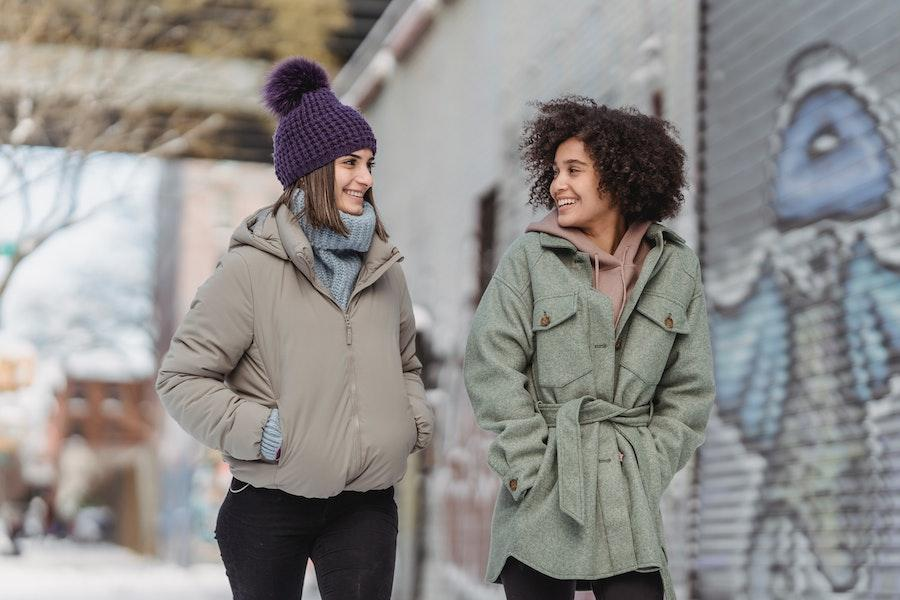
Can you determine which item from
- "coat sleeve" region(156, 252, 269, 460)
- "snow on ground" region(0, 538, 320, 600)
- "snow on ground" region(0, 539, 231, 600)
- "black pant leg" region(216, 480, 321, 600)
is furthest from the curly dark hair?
"snow on ground" region(0, 538, 320, 600)

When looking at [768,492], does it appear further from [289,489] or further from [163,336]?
[163,336]

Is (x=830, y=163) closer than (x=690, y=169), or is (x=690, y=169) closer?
(x=830, y=163)

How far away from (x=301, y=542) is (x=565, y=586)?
0.76m

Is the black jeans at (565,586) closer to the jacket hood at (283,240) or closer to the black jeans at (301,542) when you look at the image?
the black jeans at (301,542)

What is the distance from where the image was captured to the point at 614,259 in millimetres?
3670

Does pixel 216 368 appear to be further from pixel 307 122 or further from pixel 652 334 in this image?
pixel 652 334

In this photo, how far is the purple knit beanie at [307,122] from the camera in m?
3.80

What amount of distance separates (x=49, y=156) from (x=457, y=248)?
415 cm

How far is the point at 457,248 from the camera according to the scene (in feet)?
40.3

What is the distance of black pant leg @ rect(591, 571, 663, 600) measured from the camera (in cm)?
345

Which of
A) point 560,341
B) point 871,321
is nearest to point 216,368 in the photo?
point 560,341

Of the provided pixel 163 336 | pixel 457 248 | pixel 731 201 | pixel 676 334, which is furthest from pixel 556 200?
pixel 163 336

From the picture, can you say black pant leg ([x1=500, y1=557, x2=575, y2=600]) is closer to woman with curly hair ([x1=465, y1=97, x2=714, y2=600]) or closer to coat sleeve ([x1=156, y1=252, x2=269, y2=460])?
woman with curly hair ([x1=465, y1=97, x2=714, y2=600])

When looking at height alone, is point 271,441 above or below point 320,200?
below
